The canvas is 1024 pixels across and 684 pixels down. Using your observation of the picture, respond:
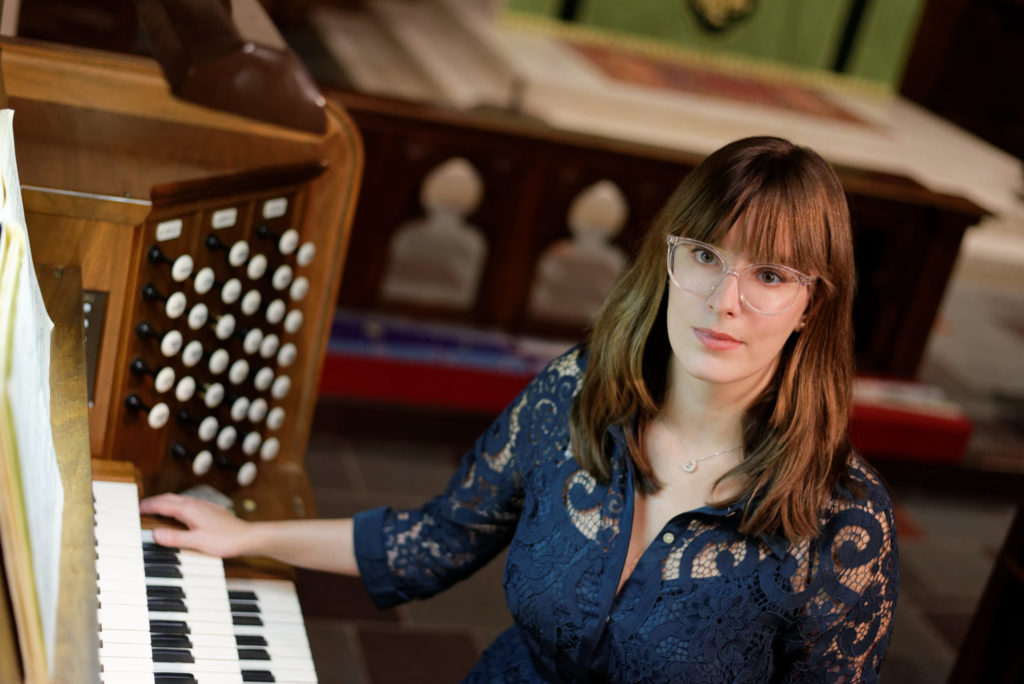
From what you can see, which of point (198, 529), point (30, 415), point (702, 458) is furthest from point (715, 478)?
point (30, 415)

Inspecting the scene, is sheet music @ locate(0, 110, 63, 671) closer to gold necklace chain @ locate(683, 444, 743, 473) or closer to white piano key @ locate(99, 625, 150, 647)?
white piano key @ locate(99, 625, 150, 647)

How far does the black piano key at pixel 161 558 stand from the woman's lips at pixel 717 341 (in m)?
0.95

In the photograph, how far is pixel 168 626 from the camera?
187cm

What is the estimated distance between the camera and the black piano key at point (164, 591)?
6.32 feet

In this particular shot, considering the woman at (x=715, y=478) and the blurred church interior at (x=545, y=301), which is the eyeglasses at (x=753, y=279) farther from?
the blurred church interior at (x=545, y=301)

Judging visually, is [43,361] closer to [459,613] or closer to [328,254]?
[328,254]

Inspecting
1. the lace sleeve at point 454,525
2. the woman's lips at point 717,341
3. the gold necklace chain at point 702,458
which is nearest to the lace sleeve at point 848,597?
the gold necklace chain at point 702,458

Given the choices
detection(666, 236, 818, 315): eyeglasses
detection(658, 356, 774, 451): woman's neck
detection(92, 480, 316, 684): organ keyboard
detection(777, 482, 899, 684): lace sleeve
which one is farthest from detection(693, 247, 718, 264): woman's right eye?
detection(92, 480, 316, 684): organ keyboard

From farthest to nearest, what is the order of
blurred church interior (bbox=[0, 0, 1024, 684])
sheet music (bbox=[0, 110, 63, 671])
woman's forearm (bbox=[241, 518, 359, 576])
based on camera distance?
blurred church interior (bbox=[0, 0, 1024, 684]) → woman's forearm (bbox=[241, 518, 359, 576]) → sheet music (bbox=[0, 110, 63, 671])

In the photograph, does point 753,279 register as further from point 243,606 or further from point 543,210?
point 543,210

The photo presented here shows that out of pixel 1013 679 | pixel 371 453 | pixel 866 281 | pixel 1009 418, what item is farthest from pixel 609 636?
pixel 1009 418

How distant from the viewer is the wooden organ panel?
198 cm

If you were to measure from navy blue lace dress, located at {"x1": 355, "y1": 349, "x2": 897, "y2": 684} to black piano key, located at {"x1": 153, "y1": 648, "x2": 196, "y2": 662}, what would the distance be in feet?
1.79

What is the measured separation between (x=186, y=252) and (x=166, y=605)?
607 millimetres
